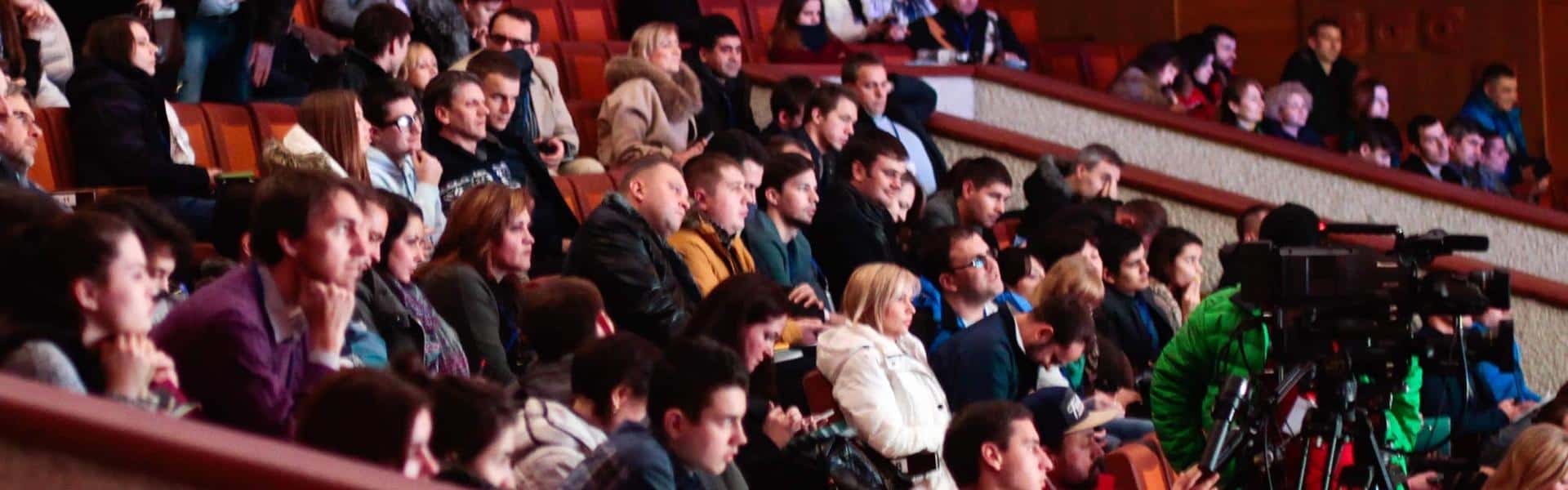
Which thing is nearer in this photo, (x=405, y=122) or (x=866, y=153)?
(x=405, y=122)

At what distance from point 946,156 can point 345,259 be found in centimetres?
473

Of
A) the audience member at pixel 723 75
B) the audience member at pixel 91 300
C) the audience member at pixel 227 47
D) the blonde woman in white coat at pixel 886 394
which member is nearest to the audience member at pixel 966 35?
the audience member at pixel 723 75

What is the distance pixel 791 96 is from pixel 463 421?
3.86m

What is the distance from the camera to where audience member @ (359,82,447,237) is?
4.53 meters

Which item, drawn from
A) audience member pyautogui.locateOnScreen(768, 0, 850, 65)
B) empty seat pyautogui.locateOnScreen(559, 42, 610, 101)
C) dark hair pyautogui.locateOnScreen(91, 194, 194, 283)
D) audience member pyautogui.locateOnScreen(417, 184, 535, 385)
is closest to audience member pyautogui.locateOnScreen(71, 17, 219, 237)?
audience member pyautogui.locateOnScreen(417, 184, 535, 385)

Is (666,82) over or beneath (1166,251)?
over

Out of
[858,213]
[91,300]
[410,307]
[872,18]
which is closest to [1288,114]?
[872,18]

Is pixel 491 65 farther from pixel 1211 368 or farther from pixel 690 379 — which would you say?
pixel 690 379

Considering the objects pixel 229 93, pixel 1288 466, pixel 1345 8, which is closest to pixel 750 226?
pixel 229 93

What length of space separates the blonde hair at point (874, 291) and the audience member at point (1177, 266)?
1.72 meters

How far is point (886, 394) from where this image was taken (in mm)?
4078

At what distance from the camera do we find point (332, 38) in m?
6.42

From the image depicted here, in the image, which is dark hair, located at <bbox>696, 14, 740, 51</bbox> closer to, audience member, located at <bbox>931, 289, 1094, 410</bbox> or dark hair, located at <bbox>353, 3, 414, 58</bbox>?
dark hair, located at <bbox>353, 3, 414, 58</bbox>

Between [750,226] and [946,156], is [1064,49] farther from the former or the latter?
[750,226]
